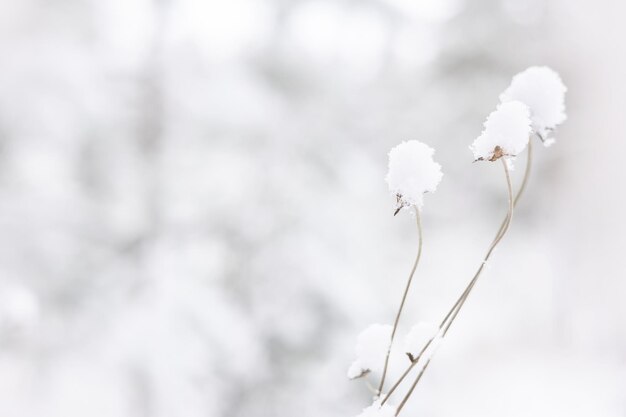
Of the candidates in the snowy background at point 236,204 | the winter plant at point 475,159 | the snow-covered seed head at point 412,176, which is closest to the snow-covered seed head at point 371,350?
the winter plant at point 475,159

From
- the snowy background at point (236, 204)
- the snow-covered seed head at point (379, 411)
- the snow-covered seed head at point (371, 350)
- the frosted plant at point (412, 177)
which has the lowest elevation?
the snow-covered seed head at point (379, 411)

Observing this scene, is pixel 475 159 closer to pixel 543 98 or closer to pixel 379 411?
pixel 543 98

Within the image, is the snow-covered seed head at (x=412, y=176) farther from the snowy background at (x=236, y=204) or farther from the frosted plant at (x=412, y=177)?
the snowy background at (x=236, y=204)

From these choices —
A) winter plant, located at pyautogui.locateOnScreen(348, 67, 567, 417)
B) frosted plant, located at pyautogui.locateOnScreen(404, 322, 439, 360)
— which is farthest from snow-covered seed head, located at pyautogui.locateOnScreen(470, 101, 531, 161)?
frosted plant, located at pyautogui.locateOnScreen(404, 322, 439, 360)

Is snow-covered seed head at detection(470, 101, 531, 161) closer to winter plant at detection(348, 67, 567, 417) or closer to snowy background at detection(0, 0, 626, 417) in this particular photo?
winter plant at detection(348, 67, 567, 417)

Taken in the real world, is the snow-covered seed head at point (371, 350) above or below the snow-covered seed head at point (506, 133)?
below

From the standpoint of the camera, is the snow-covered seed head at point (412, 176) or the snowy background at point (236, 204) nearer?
the snow-covered seed head at point (412, 176)

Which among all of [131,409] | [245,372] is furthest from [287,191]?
[131,409]
